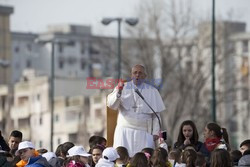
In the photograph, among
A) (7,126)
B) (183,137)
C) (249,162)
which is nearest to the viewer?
(249,162)

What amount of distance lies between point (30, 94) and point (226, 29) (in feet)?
158

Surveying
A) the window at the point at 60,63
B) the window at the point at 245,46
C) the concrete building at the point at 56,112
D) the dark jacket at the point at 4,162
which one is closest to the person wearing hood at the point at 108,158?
the dark jacket at the point at 4,162

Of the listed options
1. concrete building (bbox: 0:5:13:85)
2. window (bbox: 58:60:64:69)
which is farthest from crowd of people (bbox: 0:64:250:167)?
window (bbox: 58:60:64:69)

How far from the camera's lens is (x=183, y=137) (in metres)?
20.9

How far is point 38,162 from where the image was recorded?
1817 cm

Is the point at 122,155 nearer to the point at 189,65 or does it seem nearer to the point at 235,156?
the point at 235,156

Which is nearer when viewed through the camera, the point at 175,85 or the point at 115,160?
the point at 115,160

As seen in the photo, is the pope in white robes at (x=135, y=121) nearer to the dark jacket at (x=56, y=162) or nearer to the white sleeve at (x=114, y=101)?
the white sleeve at (x=114, y=101)

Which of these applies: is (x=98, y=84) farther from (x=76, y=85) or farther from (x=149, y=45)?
(x=76, y=85)

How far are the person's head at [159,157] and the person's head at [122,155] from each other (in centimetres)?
59

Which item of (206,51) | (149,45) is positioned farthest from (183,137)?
(206,51)

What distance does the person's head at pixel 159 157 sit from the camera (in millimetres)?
18688

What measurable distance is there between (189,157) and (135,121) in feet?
9.28

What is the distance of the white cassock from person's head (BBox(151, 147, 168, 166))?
209cm
